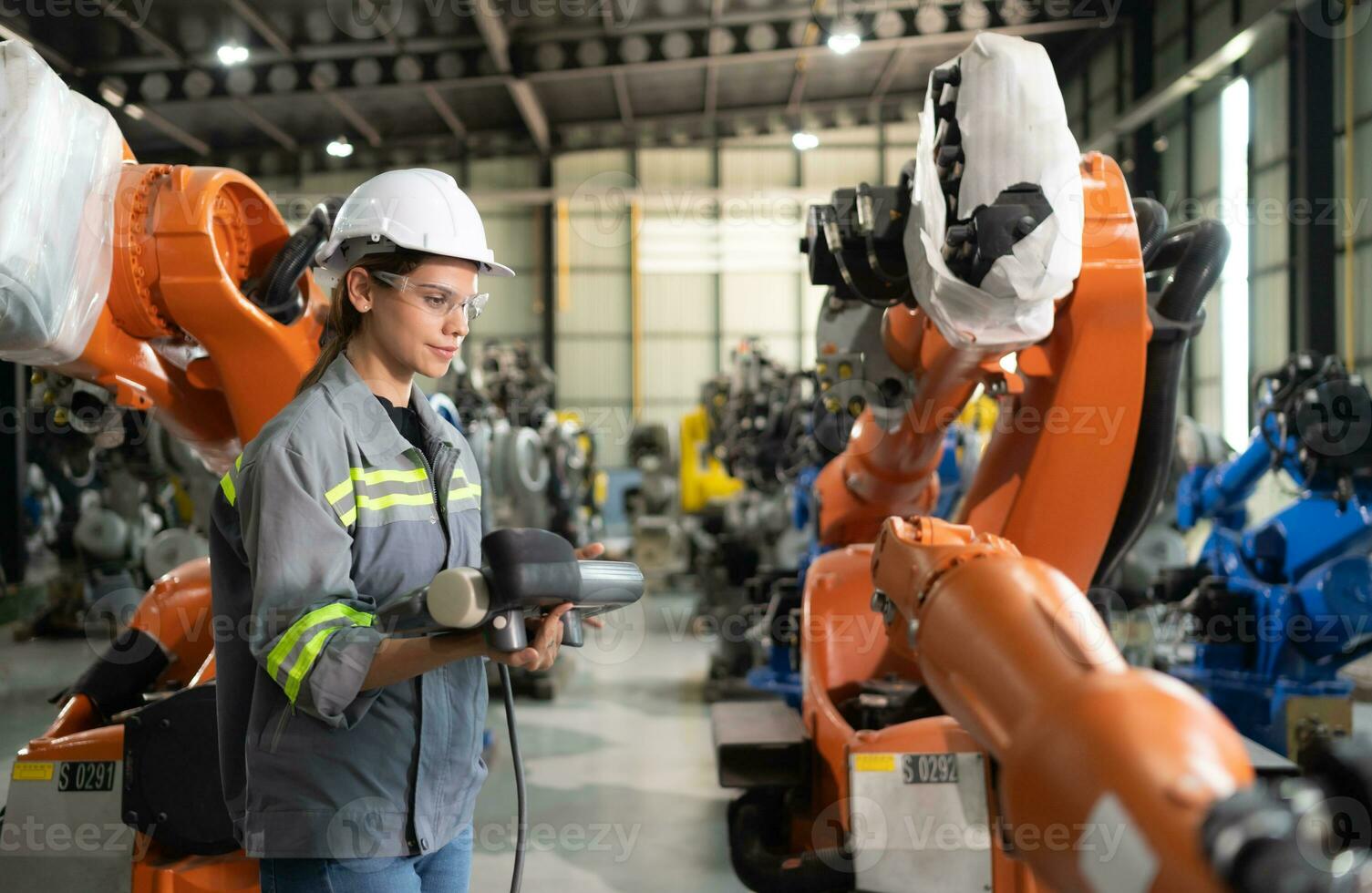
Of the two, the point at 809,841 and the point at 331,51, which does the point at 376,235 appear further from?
the point at 331,51

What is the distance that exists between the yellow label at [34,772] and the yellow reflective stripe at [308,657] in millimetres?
1538

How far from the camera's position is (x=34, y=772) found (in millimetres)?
2645

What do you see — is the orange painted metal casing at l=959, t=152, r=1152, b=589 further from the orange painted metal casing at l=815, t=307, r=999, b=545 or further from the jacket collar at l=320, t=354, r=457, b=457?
the jacket collar at l=320, t=354, r=457, b=457

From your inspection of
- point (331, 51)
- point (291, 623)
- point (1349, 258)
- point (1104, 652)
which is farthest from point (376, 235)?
point (331, 51)

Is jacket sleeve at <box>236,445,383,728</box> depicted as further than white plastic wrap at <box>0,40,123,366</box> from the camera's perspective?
No

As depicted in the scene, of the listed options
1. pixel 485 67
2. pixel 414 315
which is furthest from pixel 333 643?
pixel 485 67

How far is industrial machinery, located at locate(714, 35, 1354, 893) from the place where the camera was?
3.89 ft

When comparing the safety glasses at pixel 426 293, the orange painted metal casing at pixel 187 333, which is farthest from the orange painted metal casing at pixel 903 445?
the orange painted metal casing at pixel 187 333

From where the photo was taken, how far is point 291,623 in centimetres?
153

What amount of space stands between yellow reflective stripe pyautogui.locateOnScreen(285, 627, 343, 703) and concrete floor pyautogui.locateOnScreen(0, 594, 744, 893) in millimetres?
3188

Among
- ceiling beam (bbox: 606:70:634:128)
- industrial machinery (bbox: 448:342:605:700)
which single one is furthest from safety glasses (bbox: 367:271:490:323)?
ceiling beam (bbox: 606:70:634:128)

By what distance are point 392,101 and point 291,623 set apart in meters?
17.5

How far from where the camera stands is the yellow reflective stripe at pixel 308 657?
150cm

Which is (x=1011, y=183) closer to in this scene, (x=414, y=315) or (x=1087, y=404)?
(x=1087, y=404)
